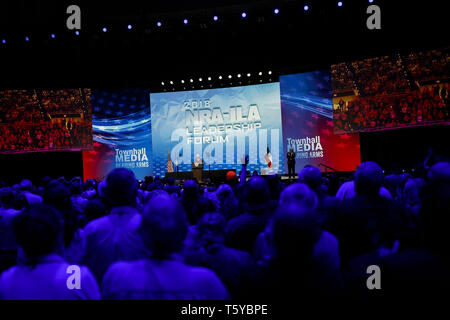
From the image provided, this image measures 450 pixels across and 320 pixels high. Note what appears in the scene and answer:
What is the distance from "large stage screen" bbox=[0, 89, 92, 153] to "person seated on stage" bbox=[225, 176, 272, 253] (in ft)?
47.6

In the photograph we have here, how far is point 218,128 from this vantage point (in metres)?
16.3

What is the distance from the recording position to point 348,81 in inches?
529

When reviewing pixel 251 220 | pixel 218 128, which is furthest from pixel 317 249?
pixel 218 128

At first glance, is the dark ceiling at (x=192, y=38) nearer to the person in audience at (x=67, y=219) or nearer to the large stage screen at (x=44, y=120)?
the large stage screen at (x=44, y=120)

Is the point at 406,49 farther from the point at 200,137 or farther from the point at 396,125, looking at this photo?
the point at 200,137

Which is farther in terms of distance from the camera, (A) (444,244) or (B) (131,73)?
(B) (131,73)

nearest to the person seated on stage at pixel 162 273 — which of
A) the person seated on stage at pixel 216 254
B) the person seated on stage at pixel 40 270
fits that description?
the person seated on stage at pixel 40 270

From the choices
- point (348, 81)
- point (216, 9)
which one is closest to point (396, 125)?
point (348, 81)

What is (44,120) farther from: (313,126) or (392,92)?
(392,92)

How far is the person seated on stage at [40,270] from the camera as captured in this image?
1504mm

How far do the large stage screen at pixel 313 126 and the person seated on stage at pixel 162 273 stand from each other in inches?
513

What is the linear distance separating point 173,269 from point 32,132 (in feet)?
52.5

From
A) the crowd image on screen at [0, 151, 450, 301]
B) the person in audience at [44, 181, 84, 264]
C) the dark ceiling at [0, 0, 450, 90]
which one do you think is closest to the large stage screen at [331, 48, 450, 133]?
the dark ceiling at [0, 0, 450, 90]
